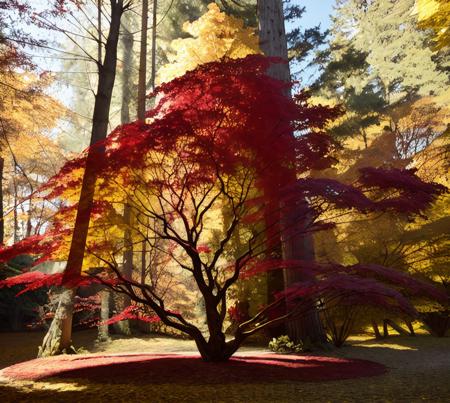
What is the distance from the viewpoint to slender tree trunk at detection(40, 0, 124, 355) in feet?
17.9

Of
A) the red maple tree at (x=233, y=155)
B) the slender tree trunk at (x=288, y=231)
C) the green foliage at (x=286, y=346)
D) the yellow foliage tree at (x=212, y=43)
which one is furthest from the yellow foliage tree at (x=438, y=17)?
the green foliage at (x=286, y=346)

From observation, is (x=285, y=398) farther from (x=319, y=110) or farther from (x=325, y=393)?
(x=319, y=110)

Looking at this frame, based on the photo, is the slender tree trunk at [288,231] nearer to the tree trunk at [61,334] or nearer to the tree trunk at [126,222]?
the tree trunk at [126,222]

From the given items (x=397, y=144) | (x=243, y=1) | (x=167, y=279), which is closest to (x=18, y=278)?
(x=167, y=279)

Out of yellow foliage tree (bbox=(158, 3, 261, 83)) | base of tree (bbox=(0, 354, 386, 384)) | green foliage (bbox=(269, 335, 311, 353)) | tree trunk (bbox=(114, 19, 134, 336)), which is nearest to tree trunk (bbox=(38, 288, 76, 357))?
base of tree (bbox=(0, 354, 386, 384))

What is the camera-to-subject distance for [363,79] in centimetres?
1772

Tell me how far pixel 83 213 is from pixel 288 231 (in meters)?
3.41

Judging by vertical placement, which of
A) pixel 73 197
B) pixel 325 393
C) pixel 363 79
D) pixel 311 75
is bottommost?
pixel 325 393

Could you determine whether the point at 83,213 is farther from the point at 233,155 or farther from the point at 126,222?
the point at 233,155

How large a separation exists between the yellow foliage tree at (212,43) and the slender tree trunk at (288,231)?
281 cm

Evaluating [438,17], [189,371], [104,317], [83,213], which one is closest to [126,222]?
[83,213]

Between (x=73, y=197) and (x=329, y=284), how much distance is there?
4144mm

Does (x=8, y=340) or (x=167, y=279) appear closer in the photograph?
(x=8, y=340)

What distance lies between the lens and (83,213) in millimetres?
5699
